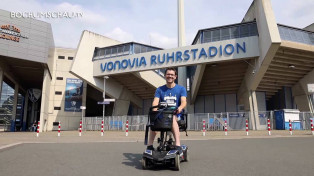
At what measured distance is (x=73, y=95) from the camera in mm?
36500

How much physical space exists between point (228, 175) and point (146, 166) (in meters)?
1.21

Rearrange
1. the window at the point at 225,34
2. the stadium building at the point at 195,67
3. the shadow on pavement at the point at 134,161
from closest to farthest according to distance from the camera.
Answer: the shadow on pavement at the point at 134,161 → the stadium building at the point at 195,67 → the window at the point at 225,34

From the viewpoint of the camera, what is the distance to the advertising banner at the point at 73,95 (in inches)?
1435

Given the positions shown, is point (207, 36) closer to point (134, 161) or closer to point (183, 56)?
point (183, 56)

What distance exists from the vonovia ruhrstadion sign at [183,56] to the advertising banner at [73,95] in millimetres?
7481

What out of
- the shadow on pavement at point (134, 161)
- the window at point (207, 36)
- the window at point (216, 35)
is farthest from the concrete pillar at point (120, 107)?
the shadow on pavement at point (134, 161)

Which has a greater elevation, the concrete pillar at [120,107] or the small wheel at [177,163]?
the concrete pillar at [120,107]

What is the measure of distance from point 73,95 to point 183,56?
1979 centimetres

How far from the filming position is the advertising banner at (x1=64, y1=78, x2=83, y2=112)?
36.4 metres

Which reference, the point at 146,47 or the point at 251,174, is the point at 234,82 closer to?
the point at 146,47

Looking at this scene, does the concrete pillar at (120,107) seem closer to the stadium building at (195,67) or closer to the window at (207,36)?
the stadium building at (195,67)

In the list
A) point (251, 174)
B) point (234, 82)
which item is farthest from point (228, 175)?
point (234, 82)

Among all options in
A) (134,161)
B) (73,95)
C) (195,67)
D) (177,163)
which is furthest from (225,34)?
(73,95)

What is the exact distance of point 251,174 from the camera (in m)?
3.25
